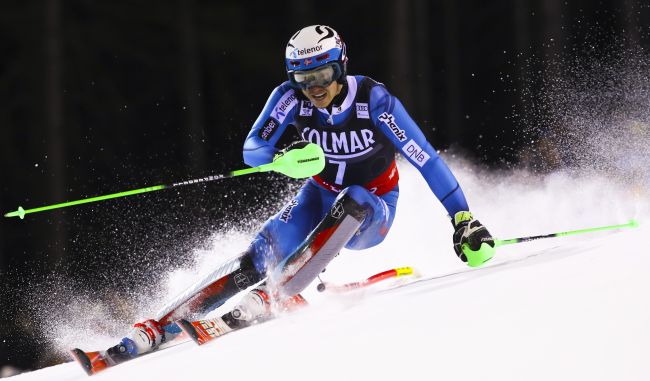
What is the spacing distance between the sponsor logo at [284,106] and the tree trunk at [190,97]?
5.69m

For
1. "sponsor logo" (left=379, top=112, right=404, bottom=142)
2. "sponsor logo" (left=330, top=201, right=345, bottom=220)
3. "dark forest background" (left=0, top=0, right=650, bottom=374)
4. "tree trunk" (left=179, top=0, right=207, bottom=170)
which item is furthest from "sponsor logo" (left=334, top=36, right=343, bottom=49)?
"tree trunk" (left=179, top=0, right=207, bottom=170)

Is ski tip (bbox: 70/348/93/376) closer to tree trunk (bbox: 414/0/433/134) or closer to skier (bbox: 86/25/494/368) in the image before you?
skier (bbox: 86/25/494/368)

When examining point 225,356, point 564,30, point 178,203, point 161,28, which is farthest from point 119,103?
point 225,356

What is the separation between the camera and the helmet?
396 centimetres

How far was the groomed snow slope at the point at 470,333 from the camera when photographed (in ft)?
7.79

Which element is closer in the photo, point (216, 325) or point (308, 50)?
point (216, 325)

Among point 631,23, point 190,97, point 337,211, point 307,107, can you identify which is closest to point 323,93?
point 307,107

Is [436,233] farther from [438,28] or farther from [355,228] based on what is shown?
[438,28]

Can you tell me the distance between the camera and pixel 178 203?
962 centimetres

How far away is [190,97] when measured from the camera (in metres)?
10.2

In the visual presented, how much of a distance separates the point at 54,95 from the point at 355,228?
20.1ft

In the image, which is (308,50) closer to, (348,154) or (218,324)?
(348,154)

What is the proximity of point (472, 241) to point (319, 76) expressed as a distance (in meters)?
1.15

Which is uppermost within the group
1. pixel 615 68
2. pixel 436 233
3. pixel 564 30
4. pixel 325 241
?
pixel 564 30
